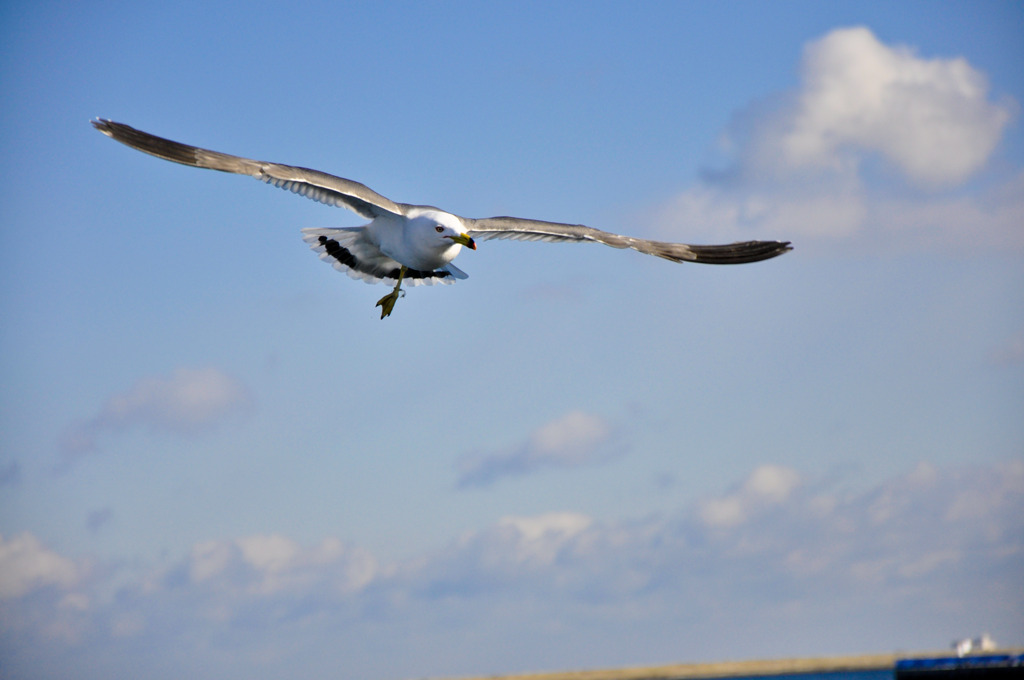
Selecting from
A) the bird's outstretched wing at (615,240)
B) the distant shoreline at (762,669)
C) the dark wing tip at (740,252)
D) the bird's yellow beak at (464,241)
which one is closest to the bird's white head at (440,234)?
the bird's yellow beak at (464,241)

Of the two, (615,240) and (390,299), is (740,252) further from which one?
(390,299)

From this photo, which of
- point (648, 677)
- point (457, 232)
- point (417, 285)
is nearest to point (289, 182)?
point (457, 232)

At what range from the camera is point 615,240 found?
79.8 feet

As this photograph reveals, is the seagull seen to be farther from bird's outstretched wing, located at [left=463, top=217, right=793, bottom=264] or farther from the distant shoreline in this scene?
the distant shoreline

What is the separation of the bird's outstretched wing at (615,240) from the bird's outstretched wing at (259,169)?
8.35 ft

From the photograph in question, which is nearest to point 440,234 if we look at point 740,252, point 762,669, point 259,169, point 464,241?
point 464,241

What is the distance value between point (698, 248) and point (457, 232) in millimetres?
6375

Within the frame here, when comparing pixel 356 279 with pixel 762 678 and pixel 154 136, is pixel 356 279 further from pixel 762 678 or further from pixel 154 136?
pixel 762 678

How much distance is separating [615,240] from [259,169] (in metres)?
7.86

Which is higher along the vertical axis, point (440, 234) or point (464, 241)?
point (440, 234)

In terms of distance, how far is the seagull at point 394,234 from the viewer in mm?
20453

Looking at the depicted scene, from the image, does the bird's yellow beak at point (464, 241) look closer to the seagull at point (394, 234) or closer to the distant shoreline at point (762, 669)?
the seagull at point (394, 234)

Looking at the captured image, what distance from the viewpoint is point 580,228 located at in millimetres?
23797

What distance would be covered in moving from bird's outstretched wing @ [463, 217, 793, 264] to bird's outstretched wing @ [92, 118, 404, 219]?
100 inches
